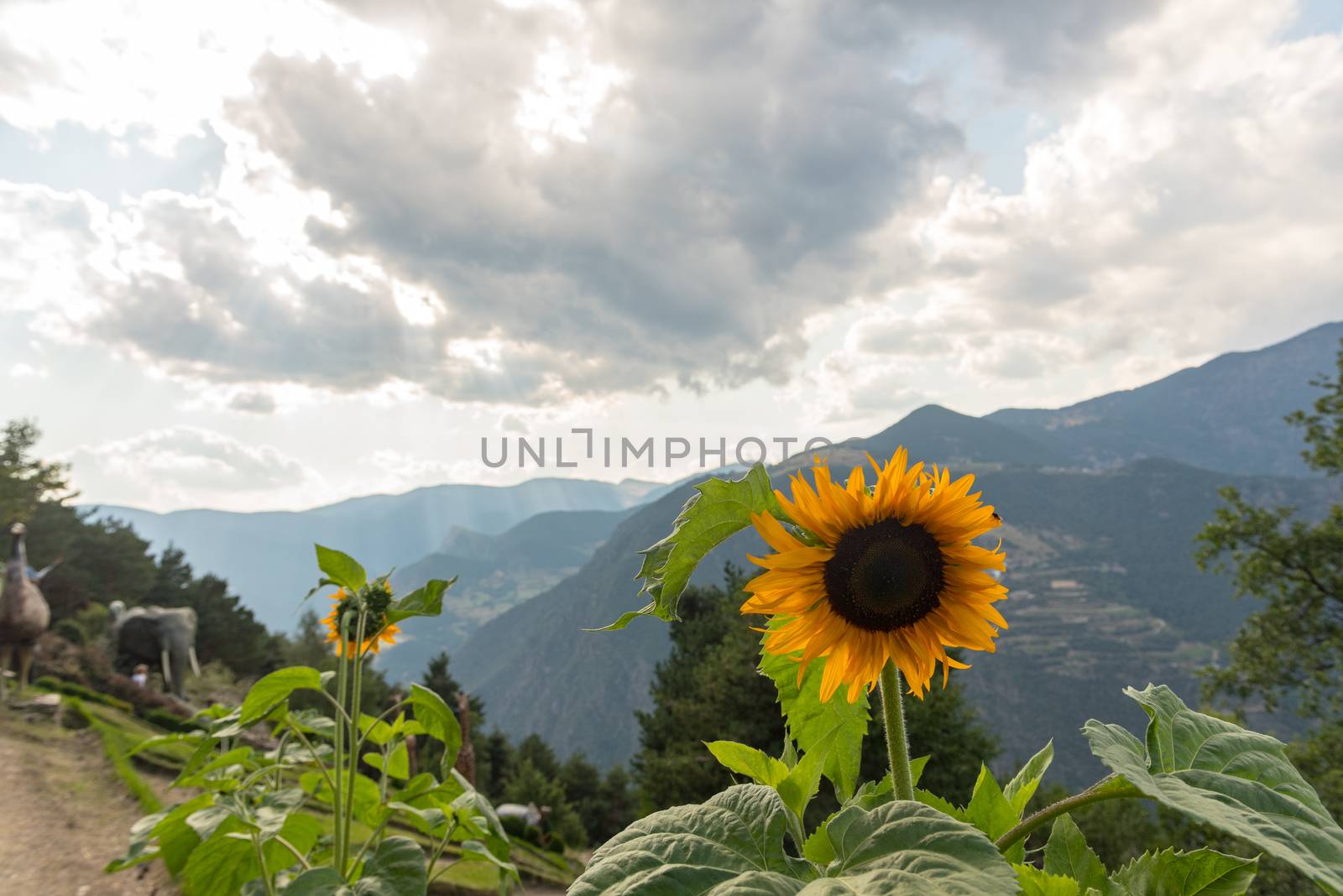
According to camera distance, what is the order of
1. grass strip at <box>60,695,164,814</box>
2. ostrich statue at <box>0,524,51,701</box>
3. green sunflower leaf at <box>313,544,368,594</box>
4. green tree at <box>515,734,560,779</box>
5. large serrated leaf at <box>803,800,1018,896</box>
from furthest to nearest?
green tree at <box>515,734,560,779</box>
ostrich statue at <box>0,524,51,701</box>
grass strip at <box>60,695,164,814</box>
green sunflower leaf at <box>313,544,368,594</box>
large serrated leaf at <box>803,800,1018,896</box>

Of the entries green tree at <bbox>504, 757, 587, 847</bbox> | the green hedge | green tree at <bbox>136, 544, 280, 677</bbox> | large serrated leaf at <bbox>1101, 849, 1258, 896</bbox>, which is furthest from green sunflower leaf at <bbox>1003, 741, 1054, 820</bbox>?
green tree at <bbox>136, 544, 280, 677</bbox>

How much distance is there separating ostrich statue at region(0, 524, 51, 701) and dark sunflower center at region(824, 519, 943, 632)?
26.0m

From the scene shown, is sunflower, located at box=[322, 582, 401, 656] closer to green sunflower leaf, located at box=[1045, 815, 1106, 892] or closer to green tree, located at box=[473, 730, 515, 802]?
green sunflower leaf, located at box=[1045, 815, 1106, 892]

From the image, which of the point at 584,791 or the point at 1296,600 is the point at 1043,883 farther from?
the point at 584,791

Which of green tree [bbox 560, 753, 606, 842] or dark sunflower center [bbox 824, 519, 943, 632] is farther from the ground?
dark sunflower center [bbox 824, 519, 943, 632]

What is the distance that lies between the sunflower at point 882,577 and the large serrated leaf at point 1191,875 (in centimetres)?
48

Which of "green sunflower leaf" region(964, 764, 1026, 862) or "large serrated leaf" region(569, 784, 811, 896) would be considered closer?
"large serrated leaf" region(569, 784, 811, 896)

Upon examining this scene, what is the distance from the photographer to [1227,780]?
105cm

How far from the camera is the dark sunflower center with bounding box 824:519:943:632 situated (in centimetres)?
169

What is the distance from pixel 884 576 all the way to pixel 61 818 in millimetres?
16178

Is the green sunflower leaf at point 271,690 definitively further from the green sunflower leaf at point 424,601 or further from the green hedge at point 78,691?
the green hedge at point 78,691

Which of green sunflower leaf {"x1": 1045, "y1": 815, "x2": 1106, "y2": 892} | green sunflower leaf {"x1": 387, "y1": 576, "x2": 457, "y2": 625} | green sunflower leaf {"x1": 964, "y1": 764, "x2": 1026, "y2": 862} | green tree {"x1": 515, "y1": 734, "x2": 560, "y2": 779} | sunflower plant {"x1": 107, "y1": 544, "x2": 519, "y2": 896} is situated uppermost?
green sunflower leaf {"x1": 387, "y1": 576, "x2": 457, "y2": 625}

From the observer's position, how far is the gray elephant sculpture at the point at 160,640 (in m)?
32.9

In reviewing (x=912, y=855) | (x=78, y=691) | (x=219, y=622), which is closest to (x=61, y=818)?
(x=78, y=691)
